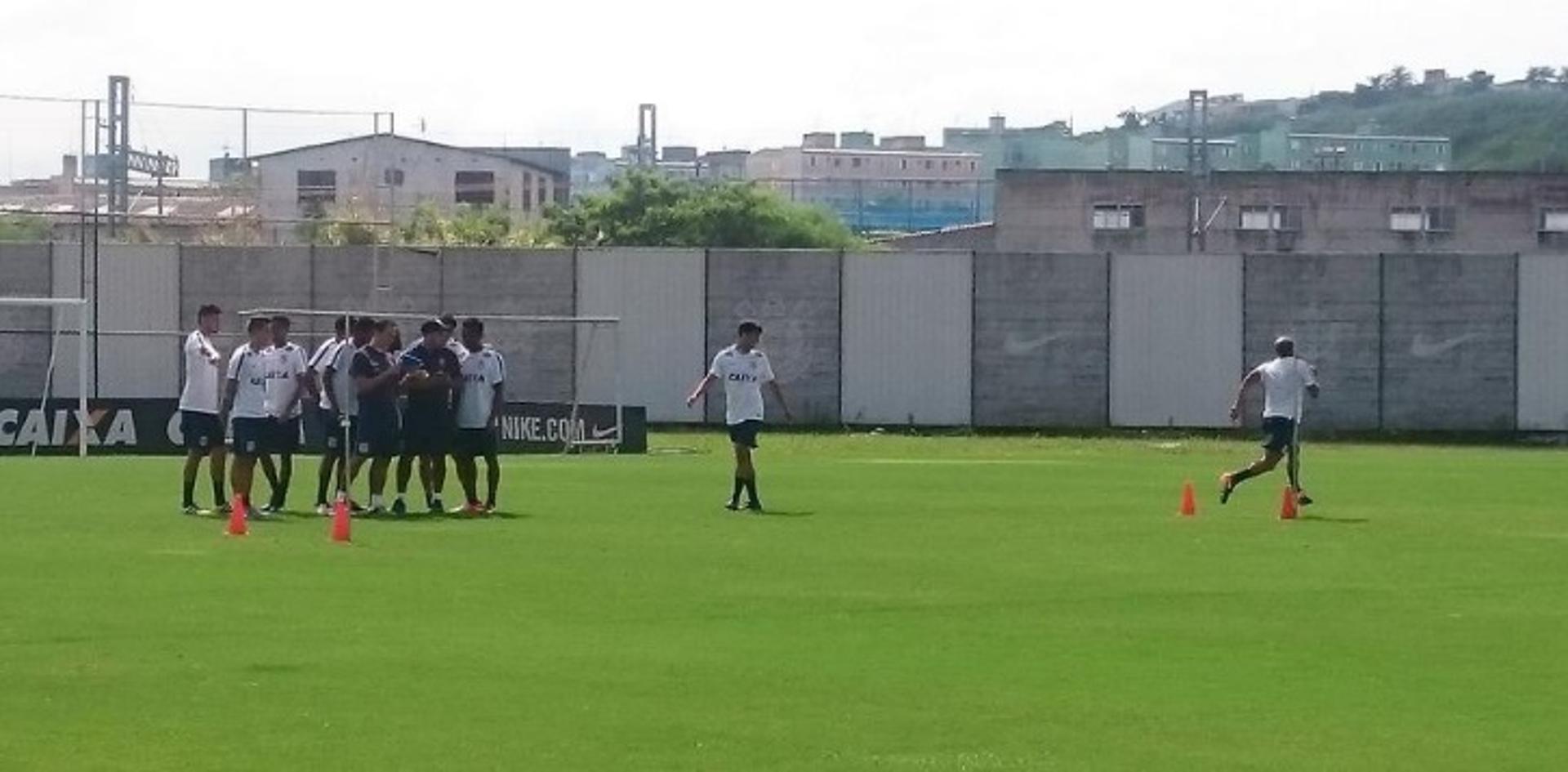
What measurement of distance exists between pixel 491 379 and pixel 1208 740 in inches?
676

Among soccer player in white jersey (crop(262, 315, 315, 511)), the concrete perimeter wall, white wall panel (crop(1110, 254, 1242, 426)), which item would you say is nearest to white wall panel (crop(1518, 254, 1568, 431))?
the concrete perimeter wall

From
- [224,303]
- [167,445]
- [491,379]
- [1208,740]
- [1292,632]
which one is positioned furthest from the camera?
[224,303]

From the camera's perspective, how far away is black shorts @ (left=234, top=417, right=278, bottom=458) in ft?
88.0

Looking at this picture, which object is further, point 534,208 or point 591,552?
point 534,208

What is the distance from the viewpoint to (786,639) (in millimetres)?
16469

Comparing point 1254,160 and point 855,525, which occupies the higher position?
point 1254,160

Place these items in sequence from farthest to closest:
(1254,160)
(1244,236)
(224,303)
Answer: (1254,160)
(1244,236)
(224,303)

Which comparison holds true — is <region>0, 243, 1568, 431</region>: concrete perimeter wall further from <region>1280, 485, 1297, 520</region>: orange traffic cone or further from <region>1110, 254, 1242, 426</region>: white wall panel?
<region>1280, 485, 1297, 520</region>: orange traffic cone

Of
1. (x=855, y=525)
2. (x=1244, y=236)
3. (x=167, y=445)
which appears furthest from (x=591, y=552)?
Answer: (x=1244, y=236)

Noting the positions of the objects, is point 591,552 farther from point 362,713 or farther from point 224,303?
point 224,303

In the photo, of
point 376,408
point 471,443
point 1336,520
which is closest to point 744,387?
point 471,443

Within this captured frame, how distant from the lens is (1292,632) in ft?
56.3

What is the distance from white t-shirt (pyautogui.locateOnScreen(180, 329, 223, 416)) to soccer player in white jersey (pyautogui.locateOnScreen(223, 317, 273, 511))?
0.55 feet

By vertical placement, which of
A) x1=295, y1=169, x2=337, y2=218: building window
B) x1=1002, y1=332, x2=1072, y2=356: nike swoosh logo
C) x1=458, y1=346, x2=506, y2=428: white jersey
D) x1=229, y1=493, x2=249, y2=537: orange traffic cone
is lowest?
x1=229, y1=493, x2=249, y2=537: orange traffic cone
